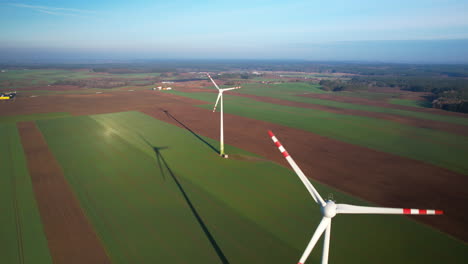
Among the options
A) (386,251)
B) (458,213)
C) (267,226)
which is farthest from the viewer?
(458,213)

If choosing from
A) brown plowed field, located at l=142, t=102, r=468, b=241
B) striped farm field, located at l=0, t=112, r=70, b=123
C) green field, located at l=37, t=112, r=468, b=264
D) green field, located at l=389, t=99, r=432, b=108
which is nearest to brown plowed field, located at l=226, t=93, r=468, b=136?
green field, located at l=389, t=99, r=432, b=108

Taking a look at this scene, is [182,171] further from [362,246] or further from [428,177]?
[428,177]

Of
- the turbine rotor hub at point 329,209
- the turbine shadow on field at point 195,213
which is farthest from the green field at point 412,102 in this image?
the turbine rotor hub at point 329,209

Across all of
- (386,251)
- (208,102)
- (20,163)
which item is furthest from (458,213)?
(208,102)

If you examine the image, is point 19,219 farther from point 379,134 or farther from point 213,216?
point 379,134

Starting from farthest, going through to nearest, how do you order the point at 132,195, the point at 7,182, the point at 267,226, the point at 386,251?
the point at 7,182 < the point at 132,195 < the point at 267,226 < the point at 386,251

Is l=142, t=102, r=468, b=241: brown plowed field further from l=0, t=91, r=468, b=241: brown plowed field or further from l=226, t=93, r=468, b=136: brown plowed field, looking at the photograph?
l=226, t=93, r=468, b=136: brown plowed field

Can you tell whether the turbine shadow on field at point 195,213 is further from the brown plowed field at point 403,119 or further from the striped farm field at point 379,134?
the brown plowed field at point 403,119
